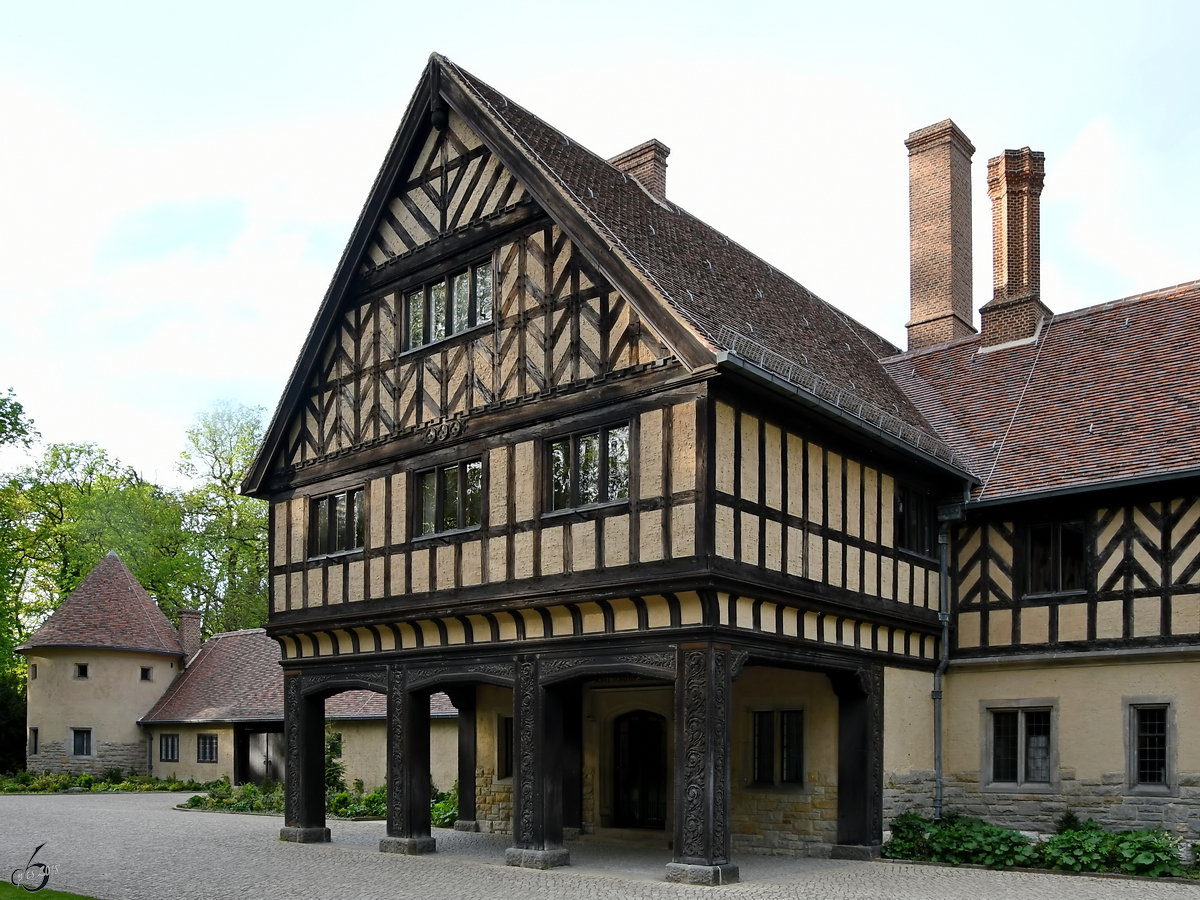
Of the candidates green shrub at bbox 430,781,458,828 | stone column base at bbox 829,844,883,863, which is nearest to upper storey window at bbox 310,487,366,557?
green shrub at bbox 430,781,458,828

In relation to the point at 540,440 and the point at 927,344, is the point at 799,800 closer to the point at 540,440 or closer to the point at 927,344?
the point at 540,440

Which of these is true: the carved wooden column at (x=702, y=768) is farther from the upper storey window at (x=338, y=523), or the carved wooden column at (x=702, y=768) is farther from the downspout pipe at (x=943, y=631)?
the upper storey window at (x=338, y=523)

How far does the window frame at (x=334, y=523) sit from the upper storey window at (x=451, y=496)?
143 centimetres

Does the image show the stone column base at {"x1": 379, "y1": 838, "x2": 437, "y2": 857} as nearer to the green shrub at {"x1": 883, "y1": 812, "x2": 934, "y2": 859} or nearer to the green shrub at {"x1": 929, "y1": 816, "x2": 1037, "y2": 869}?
the green shrub at {"x1": 883, "y1": 812, "x2": 934, "y2": 859}

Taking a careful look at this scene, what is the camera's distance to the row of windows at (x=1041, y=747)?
56.2ft

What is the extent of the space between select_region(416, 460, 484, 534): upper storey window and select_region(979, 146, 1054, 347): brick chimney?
35.9 ft

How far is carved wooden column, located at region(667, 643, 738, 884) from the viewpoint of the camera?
13.8 metres

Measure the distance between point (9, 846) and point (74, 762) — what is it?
69.9 ft

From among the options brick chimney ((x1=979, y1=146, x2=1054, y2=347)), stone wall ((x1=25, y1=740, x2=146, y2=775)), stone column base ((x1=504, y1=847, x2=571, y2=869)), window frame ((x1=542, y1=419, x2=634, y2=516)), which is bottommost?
stone wall ((x1=25, y1=740, x2=146, y2=775))

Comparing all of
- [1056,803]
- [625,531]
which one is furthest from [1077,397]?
[625,531]

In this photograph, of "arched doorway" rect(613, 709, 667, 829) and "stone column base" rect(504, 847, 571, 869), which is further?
"arched doorway" rect(613, 709, 667, 829)

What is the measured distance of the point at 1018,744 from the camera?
1830 cm

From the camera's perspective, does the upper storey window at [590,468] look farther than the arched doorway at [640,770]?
No

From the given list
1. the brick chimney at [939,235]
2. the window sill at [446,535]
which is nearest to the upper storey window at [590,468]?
the window sill at [446,535]
